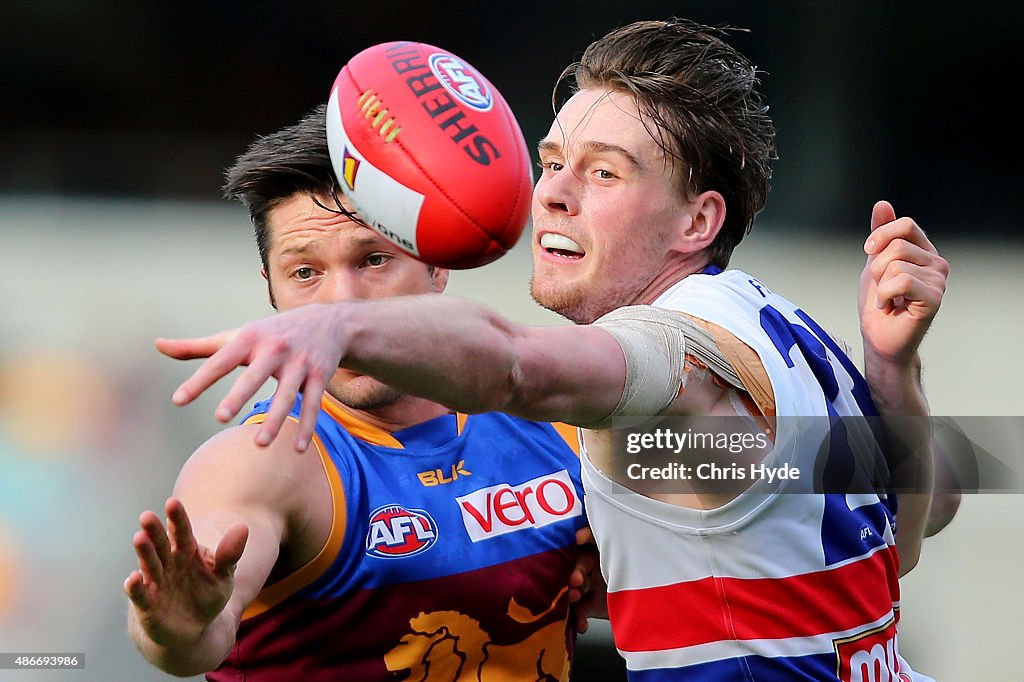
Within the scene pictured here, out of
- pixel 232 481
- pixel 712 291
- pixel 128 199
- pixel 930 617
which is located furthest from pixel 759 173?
pixel 128 199

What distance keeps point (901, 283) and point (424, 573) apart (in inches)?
53.3

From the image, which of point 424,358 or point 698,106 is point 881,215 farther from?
point 424,358

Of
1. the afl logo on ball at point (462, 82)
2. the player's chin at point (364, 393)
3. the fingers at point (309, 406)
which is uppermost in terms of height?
the afl logo on ball at point (462, 82)

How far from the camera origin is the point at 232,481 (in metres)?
2.60

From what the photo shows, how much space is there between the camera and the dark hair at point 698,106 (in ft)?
9.61

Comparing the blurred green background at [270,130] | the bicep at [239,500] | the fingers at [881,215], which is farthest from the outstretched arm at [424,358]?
the blurred green background at [270,130]

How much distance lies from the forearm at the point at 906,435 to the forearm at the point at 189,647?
1.62 metres

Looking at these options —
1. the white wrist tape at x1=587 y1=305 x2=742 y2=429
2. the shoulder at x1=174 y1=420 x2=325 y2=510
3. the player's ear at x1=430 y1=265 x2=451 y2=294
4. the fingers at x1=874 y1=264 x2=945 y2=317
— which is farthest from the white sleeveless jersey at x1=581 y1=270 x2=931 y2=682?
the player's ear at x1=430 y1=265 x2=451 y2=294

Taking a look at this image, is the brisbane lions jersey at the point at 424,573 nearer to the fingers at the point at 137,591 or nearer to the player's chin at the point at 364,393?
the player's chin at the point at 364,393

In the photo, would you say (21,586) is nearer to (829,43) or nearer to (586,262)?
(586,262)

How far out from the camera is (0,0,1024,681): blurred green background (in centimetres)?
643

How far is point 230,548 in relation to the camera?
203 cm

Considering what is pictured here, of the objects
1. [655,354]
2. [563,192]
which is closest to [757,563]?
[655,354]

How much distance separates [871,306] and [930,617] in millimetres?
3596
